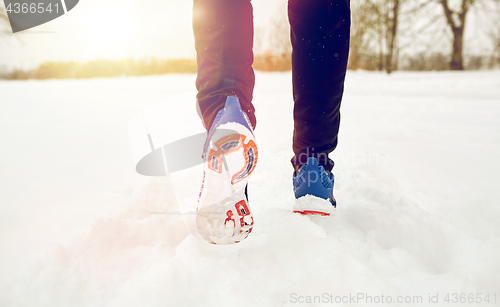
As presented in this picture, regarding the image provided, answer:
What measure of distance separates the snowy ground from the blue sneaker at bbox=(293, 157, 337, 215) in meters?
0.05

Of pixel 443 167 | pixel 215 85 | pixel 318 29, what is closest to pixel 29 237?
pixel 215 85

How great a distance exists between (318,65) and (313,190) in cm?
35

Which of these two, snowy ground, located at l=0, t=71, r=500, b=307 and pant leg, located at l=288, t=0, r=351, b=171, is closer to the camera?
snowy ground, located at l=0, t=71, r=500, b=307

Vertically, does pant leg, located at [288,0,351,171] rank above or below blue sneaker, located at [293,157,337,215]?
above

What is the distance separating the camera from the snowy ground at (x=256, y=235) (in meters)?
0.52

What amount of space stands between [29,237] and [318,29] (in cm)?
86

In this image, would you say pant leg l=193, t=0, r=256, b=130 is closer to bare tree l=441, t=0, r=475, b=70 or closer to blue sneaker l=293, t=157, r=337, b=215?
blue sneaker l=293, t=157, r=337, b=215

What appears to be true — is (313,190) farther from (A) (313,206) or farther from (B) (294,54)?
(B) (294,54)

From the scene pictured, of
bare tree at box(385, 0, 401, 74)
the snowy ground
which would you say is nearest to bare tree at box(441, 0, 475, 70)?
bare tree at box(385, 0, 401, 74)

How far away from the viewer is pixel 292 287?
554 mm

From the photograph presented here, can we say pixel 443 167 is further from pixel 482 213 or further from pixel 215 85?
pixel 215 85

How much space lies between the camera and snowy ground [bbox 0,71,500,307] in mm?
522

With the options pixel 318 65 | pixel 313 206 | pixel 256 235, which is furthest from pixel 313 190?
pixel 318 65

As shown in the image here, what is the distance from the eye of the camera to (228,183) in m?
0.68
